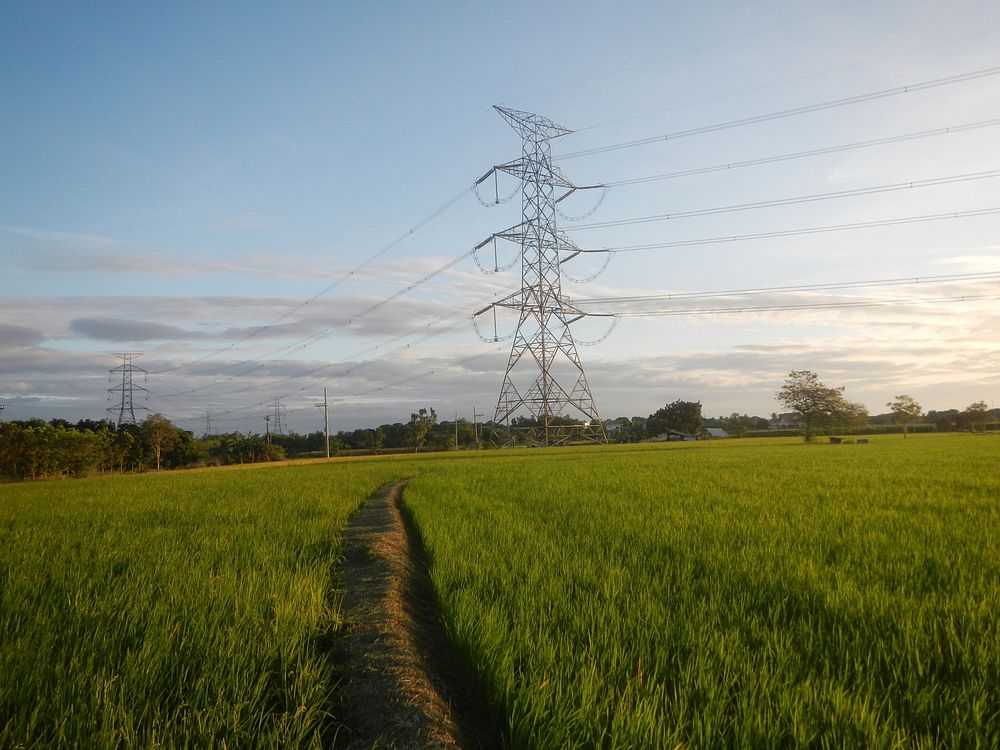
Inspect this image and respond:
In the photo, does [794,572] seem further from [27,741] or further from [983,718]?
[27,741]

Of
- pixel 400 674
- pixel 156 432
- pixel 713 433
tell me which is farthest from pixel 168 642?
pixel 713 433

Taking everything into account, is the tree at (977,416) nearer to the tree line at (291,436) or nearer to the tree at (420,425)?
the tree line at (291,436)

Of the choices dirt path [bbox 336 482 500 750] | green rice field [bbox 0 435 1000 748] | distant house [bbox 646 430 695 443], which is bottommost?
distant house [bbox 646 430 695 443]

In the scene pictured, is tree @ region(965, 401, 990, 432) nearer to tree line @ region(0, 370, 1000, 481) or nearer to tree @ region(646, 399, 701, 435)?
tree line @ region(0, 370, 1000, 481)

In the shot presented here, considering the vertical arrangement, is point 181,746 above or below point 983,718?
above

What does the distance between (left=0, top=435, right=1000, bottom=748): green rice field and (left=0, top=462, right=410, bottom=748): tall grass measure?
0.02 metres

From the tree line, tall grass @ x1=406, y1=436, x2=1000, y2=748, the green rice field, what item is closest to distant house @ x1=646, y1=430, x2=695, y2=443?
the tree line

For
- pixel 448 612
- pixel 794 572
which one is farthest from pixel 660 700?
pixel 794 572

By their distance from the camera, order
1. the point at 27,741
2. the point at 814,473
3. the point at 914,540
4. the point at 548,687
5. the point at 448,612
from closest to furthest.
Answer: the point at 27,741 → the point at 548,687 → the point at 448,612 → the point at 914,540 → the point at 814,473

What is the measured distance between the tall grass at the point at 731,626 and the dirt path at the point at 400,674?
0.70 ft

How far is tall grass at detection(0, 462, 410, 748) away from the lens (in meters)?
2.53

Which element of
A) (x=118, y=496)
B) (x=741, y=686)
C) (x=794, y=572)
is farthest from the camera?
(x=118, y=496)

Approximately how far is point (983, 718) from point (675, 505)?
814 cm

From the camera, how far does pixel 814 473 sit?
719 inches
